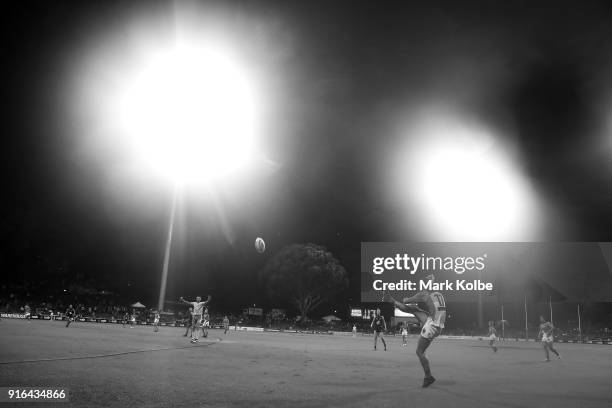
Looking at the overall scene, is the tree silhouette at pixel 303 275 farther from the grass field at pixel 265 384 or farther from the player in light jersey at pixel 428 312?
the player in light jersey at pixel 428 312

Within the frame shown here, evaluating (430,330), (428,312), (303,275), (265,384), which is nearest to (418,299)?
(428,312)

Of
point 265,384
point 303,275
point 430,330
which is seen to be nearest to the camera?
point 265,384

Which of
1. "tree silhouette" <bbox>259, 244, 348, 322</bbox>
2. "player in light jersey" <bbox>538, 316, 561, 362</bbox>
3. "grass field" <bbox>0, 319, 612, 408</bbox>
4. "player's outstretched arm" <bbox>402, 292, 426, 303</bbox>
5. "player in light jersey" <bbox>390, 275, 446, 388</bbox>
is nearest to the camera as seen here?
"grass field" <bbox>0, 319, 612, 408</bbox>

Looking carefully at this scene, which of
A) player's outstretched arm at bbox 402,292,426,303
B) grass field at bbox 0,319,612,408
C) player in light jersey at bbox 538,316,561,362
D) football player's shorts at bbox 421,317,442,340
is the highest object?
player's outstretched arm at bbox 402,292,426,303

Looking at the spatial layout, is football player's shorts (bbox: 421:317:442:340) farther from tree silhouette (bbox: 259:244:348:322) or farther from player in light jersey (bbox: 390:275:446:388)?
tree silhouette (bbox: 259:244:348:322)

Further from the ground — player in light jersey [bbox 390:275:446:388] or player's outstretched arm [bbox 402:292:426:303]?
player's outstretched arm [bbox 402:292:426:303]

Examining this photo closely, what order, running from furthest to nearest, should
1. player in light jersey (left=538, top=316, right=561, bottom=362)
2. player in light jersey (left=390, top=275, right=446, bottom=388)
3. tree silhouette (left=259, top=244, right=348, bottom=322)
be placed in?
tree silhouette (left=259, top=244, right=348, bottom=322) < player in light jersey (left=538, top=316, right=561, bottom=362) < player in light jersey (left=390, top=275, right=446, bottom=388)

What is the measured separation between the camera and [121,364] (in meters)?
10.7

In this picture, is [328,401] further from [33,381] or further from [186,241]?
[186,241]

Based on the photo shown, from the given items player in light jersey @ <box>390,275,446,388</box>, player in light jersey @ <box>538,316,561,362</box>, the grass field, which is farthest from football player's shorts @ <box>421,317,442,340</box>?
player in light jersey @ <box>538,316,561,362</box>

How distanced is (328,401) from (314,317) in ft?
255

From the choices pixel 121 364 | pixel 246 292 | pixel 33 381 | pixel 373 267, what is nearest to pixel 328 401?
pixel 33 381

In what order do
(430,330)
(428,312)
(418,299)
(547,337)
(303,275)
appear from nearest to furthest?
(430,330)
(418,299)
(428,312)
(547,337)
(303,275)

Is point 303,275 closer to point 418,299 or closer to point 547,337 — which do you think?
point 547,337
